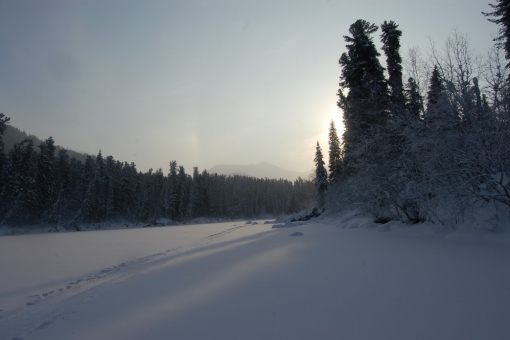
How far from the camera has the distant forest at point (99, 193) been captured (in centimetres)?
4016

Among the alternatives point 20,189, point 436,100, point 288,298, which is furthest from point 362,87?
point 20,189

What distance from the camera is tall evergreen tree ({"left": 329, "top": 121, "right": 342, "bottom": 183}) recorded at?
4365cm

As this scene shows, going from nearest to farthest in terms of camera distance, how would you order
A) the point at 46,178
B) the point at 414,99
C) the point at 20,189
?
the point at 414,99
the point at 20,189
the point at 46,178

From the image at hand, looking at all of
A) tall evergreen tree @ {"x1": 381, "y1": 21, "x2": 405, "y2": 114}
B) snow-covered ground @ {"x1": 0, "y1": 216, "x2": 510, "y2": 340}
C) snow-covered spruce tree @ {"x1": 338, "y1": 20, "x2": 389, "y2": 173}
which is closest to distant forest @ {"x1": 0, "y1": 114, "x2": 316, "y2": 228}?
snow-covered ground @ {"x1": 0, "y1": 216, "x2": 510, "y2": 340}

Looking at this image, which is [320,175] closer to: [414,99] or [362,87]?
[362,87]

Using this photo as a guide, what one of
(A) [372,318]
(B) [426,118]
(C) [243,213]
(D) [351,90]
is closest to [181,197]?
(C) [243,213]

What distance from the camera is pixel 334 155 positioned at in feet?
150

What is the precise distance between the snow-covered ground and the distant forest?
110 feet

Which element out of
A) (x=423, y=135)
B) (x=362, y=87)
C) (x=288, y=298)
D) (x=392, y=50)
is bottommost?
(x=288, y=298)

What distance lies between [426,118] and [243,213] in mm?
87160

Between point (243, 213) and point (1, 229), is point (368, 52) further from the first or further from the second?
point (243, 213)

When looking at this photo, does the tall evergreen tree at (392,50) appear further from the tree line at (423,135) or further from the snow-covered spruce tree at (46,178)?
the snow-covered spruce tree at (46,178)

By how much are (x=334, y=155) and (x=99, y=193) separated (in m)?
47.5

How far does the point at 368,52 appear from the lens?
1827 centimetres
